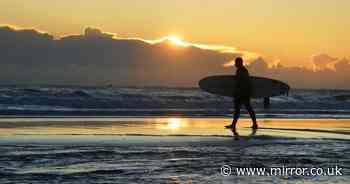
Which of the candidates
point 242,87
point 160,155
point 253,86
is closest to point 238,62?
point 242,87

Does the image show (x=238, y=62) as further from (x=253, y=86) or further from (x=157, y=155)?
(x=157, y=155)

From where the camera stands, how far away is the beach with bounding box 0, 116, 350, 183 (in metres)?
8.88

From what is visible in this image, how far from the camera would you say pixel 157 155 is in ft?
36.7

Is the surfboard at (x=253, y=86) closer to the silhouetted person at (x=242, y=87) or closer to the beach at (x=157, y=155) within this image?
the silhouetted person at (x=242, y=87)

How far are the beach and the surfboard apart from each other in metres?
6.86

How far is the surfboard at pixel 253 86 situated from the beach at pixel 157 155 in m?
6.86

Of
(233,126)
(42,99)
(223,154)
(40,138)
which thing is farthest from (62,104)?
(223,154)

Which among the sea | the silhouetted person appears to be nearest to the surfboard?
the silhouetted person

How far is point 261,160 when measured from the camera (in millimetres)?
10625

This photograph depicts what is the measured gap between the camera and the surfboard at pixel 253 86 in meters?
23.3

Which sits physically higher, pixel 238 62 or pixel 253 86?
pixel 238 62

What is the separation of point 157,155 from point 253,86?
41.6ft

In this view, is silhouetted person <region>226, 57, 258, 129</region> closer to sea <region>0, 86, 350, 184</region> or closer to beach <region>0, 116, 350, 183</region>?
sea <region>0, 86, 350, 184</region>

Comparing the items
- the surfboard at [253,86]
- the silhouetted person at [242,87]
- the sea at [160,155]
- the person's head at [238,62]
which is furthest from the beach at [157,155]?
the surfboard at [253,86]
